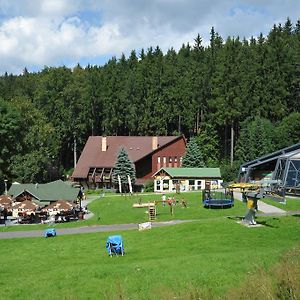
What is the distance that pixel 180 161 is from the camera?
249ft

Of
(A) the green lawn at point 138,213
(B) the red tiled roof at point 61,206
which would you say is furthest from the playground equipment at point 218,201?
(B) the red tiled roof at point 61,206

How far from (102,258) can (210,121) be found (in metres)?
57.9

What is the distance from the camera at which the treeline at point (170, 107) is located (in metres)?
70.4

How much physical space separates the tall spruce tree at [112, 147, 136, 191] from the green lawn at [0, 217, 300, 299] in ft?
116

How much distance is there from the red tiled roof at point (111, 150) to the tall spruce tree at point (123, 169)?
408cm

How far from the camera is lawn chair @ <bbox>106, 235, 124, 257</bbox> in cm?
2109

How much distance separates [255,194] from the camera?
26594mm

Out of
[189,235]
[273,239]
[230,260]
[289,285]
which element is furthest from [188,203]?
[289,285]

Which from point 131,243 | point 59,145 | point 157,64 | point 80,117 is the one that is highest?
point 157,64

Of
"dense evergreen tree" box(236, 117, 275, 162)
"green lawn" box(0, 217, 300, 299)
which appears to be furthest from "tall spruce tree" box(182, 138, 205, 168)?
"green lawn" box(0, 217, 300, 299)

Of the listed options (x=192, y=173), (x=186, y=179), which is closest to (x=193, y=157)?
(x=192, y=173)

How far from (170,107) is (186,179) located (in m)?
21.1

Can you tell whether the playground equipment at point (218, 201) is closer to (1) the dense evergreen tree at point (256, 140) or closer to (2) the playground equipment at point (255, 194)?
(2) the playground equipment at point (255, 194)

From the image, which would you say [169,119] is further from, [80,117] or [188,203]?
[188,203]
